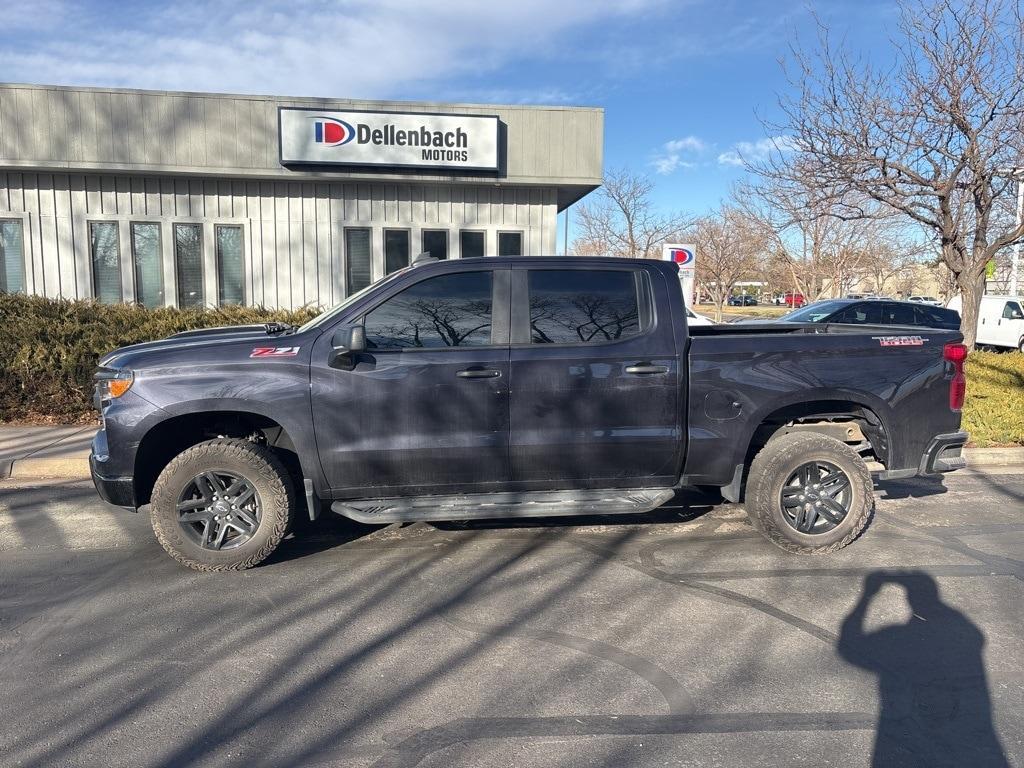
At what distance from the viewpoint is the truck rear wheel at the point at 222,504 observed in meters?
4.53

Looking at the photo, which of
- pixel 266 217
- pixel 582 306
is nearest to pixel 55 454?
pixel 582 306

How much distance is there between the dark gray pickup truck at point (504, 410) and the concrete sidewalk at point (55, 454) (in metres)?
2.87

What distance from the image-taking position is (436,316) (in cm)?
472

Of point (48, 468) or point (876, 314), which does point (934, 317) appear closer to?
point (876, 314)

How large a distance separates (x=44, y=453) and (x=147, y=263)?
23.4 feet

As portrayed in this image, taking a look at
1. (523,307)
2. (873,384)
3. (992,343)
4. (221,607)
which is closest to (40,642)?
(221,607)

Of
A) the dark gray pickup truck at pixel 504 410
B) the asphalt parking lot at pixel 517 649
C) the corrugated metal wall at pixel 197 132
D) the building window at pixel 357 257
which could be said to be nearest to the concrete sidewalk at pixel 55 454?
the asphalt parking lot at pixel 517 649

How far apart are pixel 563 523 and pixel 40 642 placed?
3394mm

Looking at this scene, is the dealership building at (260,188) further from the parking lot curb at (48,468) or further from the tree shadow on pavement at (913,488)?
the tree shadow on pavement at (913,488)

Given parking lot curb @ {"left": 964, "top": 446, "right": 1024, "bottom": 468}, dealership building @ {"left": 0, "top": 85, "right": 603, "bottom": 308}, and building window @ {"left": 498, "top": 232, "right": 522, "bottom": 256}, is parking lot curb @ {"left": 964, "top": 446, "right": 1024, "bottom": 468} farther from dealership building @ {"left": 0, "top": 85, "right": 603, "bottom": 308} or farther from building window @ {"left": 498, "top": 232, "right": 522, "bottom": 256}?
building window @ {"left": 498, "top": 232, "right": 522, "bottom": 256}

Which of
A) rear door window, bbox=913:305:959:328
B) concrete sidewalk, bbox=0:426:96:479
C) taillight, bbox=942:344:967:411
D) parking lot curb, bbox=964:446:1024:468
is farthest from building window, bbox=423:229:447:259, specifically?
rear door window, bbox=913:305:959:328

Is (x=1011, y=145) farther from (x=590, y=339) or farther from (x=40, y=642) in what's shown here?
(x=40, y=642)

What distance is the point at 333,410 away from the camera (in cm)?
451

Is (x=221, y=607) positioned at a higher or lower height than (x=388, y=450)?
lower
